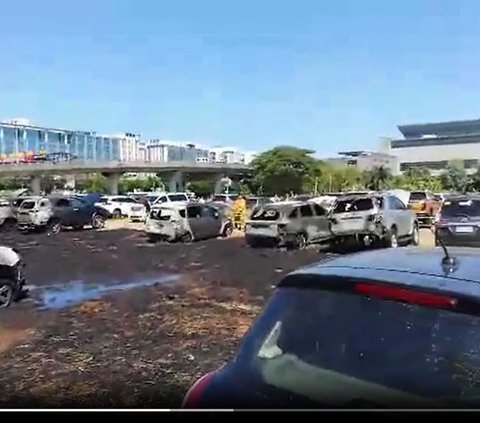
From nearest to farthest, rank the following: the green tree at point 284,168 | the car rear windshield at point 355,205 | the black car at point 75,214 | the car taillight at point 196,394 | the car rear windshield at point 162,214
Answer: the car taillight at point 196,394 → the green tree at point 284,168 → the car rear windshield at point 355,205 → the black car at point 75,214 → the car rear windshield at point 162,214

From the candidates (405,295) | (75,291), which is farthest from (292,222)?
(405,295)

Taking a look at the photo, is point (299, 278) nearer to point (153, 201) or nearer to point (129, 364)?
point (129, 364)

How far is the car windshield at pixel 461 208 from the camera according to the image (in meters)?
1.88

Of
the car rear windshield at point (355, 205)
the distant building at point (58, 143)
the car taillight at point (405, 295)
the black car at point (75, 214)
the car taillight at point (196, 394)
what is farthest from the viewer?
the black car at point (75, 214)

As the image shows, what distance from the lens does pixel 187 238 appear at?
2051 millimetres

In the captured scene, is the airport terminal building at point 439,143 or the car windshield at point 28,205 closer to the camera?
the airport terminal building at point 439,143

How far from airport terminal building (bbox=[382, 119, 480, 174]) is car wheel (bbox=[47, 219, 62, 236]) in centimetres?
107

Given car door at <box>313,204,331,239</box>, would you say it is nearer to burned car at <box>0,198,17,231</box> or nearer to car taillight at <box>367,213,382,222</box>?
car taillight at <box>367,213,382,222</box>

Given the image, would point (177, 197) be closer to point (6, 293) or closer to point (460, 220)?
point (6, 293)

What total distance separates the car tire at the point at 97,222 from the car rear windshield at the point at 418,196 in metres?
1.02

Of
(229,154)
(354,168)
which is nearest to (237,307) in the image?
(229,154)

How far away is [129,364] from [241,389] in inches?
19.8

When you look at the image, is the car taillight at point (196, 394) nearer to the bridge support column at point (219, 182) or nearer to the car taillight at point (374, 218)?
the bridge support column at point (219, 182)

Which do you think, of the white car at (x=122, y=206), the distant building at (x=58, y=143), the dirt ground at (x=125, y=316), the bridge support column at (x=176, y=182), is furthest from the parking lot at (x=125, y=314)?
the distant building at (x=58, y=143)
